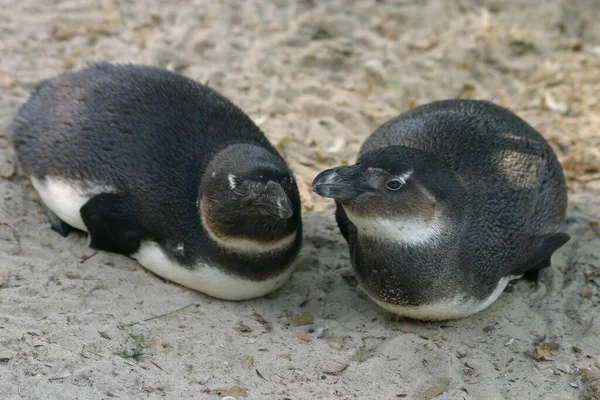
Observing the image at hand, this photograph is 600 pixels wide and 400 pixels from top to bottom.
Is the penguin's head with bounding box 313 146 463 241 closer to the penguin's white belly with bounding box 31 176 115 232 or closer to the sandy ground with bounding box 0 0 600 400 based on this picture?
the sandy ground with bounding box 0 0 600 400

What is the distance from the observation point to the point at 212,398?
4.70 metres

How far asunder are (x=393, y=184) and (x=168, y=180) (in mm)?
1704

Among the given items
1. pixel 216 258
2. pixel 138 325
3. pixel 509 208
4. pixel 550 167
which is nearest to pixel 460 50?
pixel 550 167

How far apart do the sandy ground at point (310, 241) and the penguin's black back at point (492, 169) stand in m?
0.61

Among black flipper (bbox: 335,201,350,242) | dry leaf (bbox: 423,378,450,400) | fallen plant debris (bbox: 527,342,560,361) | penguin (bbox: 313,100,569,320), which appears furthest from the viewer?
black flipper (bbox: 335,201,350,242)

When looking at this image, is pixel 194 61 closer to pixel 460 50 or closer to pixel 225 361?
pixel 460 50

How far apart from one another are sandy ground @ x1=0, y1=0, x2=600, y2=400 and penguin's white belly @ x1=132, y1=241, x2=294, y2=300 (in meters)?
0.11

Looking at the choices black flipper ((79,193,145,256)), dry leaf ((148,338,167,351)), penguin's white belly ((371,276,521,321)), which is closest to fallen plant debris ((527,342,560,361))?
penguin's white belly ((371,276,521,321))

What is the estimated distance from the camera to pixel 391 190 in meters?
5.03

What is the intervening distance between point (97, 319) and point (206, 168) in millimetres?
1310

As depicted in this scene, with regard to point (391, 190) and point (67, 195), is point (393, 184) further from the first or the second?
point (67, 195)

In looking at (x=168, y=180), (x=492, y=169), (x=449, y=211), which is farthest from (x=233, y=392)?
(x=492, y=169)

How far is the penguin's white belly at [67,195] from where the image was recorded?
19.6ft

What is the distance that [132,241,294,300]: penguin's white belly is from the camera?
18.6ft
